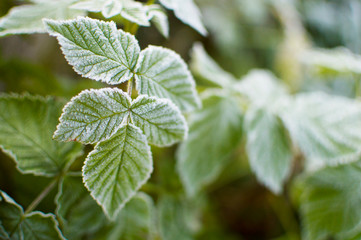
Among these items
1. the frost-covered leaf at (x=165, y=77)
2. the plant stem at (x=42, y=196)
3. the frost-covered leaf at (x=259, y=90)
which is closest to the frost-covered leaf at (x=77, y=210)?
the plant stem at (x=42, y=196)

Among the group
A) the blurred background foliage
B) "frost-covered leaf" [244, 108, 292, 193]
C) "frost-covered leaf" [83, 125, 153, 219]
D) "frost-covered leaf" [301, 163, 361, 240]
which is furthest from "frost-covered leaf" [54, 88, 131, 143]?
"frost-covered leaf" [301, 163, 361, 240]

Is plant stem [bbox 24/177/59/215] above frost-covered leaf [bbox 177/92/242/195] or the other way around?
above

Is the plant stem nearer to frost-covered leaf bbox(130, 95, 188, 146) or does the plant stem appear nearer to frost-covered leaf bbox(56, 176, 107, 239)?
frost-covered leaf bbox(56, 176, 107, 239)

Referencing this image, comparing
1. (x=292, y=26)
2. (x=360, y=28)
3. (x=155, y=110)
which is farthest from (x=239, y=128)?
(x=360, y=28)

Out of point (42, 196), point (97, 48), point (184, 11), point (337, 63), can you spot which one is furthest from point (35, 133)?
point (337, 63)

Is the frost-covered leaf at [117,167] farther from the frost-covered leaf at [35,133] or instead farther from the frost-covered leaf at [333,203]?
the frost-covered leaf at [333,203]
